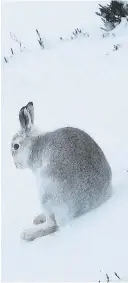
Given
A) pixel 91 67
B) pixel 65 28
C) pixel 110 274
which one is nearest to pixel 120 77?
A: pixel 91 67

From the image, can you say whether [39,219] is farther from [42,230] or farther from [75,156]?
[75,156]

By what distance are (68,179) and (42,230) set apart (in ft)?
1.44

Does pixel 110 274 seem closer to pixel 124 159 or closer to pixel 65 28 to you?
pixel 124 159

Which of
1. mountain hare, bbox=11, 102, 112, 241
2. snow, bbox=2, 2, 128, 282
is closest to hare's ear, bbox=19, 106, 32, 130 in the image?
mountain hare, bbox=11, 102, 112, 241

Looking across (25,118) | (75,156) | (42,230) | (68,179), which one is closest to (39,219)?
(42,230)

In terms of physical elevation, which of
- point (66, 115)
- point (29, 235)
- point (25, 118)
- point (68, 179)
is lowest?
point (29, 235)

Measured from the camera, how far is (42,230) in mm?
4816

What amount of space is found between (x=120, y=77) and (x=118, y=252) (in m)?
3.64

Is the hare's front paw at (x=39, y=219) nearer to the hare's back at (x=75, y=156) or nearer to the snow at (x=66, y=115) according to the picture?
the snow at (x=66, y=115)

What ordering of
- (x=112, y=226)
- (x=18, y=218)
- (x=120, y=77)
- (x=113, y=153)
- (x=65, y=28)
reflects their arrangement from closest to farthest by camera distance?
(x=112, y=226) < (x=18, y=218) < (x=113, y=153) < (x=120, y=77) < (x=65, y=28)

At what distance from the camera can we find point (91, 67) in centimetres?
800

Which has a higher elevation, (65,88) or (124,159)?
(65,88)

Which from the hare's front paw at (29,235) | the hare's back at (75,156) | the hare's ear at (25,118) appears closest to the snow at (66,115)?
the hare's front paw at (29,235)

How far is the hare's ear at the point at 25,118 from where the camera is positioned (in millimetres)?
5004
